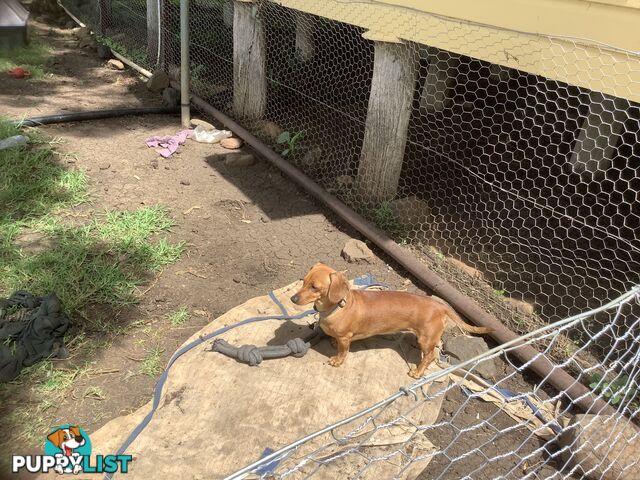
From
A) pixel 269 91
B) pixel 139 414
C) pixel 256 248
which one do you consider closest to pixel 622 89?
pixel 256 248

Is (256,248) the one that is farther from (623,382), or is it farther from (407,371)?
(623,382)

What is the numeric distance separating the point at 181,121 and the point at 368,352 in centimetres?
461

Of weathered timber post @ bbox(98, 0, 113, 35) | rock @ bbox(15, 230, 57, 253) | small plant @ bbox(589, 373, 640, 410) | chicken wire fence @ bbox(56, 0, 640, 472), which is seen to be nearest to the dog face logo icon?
chicken wire fence @ bbox(56, 0, 640, 472)

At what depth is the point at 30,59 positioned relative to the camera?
8500mm

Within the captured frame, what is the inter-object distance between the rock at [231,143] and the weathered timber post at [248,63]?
52 centimetres

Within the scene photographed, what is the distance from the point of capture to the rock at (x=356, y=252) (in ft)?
14.6

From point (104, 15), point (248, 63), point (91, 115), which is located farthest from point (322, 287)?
point (104, 15)

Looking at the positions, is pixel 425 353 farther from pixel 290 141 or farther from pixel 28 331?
pixel 290 141

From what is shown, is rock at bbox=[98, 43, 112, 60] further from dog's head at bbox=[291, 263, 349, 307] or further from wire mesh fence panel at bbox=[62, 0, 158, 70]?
dog's head at bbox=[291, 263, 349, 307]

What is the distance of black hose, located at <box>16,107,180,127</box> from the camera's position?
6.15 metres

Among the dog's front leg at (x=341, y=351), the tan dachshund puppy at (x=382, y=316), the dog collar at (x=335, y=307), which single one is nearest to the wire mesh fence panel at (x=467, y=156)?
the tan dachshund puppy at (x=382, y=316)

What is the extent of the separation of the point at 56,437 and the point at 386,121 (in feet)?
11.7

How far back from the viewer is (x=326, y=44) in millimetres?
7566

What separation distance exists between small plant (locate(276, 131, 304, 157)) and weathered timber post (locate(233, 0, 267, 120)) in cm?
68
